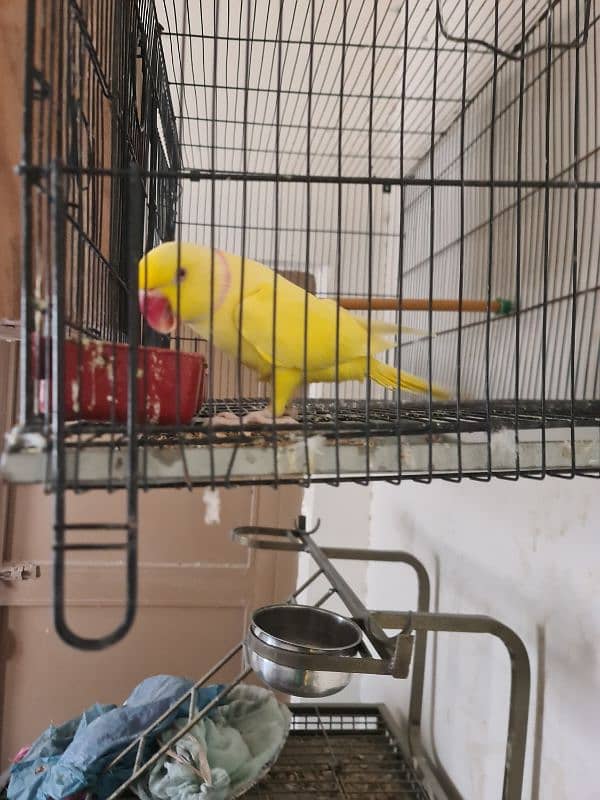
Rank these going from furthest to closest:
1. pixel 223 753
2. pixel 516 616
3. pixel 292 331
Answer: pixel 223 753 → pixel 516 616 → pixel 292 331

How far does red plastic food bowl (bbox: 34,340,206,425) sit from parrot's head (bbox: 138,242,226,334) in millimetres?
88

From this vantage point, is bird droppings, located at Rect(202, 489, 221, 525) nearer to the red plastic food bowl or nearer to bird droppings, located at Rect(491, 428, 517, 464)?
the red plastic food bowl

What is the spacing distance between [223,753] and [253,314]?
92cm

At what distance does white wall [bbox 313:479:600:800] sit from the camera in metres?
0.65

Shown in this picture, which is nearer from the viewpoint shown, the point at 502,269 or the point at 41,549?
the point at 502,269

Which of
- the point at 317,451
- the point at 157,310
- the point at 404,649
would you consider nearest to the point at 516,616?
the point at 404,649

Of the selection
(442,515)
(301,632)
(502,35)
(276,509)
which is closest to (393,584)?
(442,515)

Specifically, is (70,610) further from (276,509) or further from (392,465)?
(392,465)

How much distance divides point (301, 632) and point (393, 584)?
0.62m

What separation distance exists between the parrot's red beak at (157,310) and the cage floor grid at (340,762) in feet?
3.05

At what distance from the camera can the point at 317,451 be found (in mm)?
447

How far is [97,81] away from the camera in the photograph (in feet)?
2.03

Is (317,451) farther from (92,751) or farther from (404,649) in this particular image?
(92,751)

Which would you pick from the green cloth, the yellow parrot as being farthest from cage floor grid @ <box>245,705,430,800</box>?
the yellow parrot
